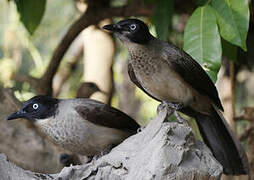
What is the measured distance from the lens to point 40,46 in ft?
25.6

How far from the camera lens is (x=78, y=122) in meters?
3.38

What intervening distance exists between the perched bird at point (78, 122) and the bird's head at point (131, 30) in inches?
22.2

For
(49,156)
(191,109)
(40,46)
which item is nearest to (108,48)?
(49,156)

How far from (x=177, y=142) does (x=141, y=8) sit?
239 centimetres

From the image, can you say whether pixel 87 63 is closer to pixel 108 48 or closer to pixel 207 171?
pixel 108 48

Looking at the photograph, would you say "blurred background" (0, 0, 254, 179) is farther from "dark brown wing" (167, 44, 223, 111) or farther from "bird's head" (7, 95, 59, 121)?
"bird's head" (7, 95, 59, 121)

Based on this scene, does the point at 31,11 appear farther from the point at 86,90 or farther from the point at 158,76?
the point at 158,76

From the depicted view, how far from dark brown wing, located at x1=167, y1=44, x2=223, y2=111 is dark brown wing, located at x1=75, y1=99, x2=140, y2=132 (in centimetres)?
55

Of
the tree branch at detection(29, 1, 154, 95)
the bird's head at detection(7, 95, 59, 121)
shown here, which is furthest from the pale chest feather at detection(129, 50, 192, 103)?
the tree branch at detection(29, 1, 154, 95)

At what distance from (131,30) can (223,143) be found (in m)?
1.05

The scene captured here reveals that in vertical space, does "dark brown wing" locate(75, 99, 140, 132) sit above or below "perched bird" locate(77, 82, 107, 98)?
above

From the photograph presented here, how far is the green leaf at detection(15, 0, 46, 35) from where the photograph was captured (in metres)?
3.92

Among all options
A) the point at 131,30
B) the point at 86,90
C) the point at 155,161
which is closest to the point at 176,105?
the point at 131,30

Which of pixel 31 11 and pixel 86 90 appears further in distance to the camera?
pixel 86 90
